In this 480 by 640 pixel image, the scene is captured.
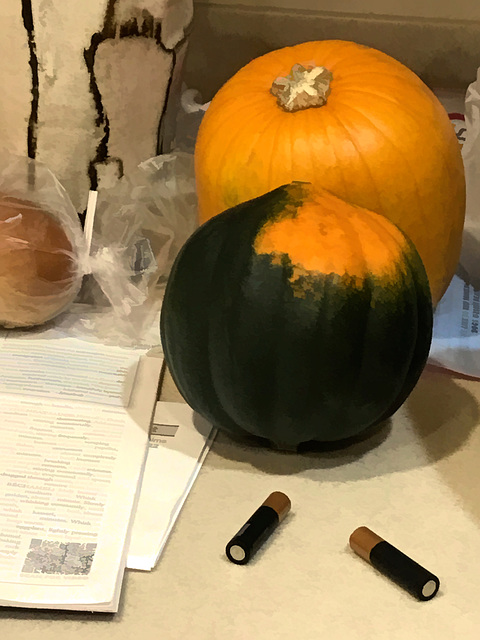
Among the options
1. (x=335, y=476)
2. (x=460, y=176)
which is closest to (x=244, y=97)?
(x=460, y=176)

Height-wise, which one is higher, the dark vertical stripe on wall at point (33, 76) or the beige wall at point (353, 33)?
the beige wall at point (353, 33)

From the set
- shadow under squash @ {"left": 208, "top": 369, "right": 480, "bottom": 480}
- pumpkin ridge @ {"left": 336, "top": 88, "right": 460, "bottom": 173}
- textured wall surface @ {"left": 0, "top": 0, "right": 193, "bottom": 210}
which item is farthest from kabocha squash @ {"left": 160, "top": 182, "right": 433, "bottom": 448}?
textured wall surface @ {"left": 0, "top": 0, "right": 193, "bottom": 210}

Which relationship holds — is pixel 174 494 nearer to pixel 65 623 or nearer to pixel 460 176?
pixel 65 623

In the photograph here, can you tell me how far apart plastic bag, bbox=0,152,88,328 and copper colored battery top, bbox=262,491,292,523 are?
0.38m

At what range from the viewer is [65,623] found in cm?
51

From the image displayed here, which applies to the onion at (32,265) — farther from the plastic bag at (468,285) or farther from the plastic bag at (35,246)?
Answer: the plastic bag at (468,285)

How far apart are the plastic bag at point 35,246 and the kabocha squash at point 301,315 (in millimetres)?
236

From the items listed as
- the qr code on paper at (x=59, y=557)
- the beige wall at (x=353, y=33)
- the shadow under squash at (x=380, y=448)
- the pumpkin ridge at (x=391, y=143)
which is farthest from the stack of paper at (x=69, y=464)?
the beige wall at (x=353, y=33)

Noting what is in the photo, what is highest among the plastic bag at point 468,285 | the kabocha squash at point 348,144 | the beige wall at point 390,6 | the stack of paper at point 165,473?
the beige wall at point 390,6

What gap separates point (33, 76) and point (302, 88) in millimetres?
323

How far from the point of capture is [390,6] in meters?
0.97

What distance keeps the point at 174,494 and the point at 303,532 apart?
0.12m

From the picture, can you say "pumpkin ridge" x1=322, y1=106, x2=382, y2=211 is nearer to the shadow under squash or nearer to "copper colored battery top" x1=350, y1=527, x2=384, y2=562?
the shadow under squash

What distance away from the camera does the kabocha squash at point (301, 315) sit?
22.5 inches
